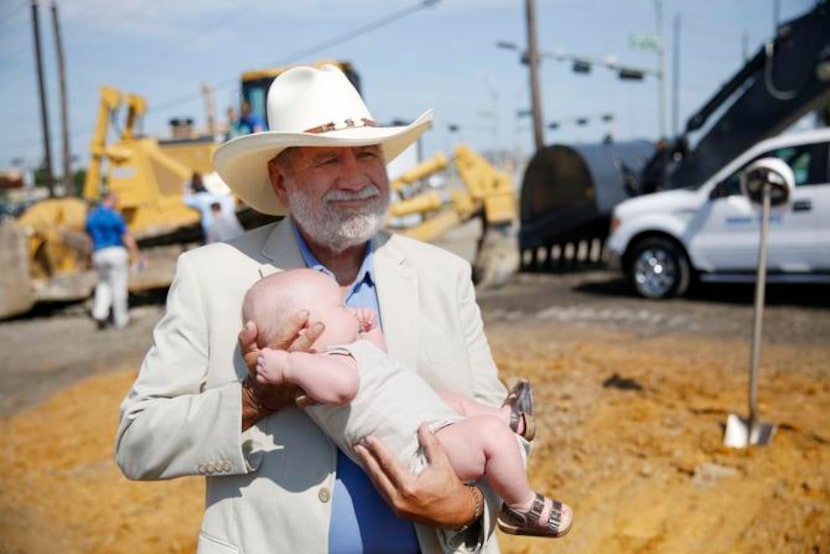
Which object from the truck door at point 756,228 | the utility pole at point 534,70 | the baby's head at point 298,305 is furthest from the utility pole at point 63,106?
the baby's head at point 298,305

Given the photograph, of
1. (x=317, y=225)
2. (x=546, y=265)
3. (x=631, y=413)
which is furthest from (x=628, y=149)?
(x=317, y=225)

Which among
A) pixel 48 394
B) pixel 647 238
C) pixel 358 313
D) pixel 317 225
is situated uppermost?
pixel 317 225

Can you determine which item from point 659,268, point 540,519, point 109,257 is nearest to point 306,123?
point 540,519

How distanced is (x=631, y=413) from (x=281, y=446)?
13.8 ft

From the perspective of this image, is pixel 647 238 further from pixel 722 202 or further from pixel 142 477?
pixel 142 477

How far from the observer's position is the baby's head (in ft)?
6.17

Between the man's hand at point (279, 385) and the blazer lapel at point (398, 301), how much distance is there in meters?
0.28

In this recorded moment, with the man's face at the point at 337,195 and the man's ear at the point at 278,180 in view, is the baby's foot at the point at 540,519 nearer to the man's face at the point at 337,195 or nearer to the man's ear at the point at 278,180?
the man's face at the point at 337,195

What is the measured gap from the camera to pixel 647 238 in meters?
9.97

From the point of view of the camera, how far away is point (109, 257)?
426 inches

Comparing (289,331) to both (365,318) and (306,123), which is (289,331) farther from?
(306,123)

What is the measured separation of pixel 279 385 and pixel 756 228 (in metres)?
8.36

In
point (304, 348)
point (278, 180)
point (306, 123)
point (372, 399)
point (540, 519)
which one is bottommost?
point (540, 519)

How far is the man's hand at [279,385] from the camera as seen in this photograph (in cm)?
180
